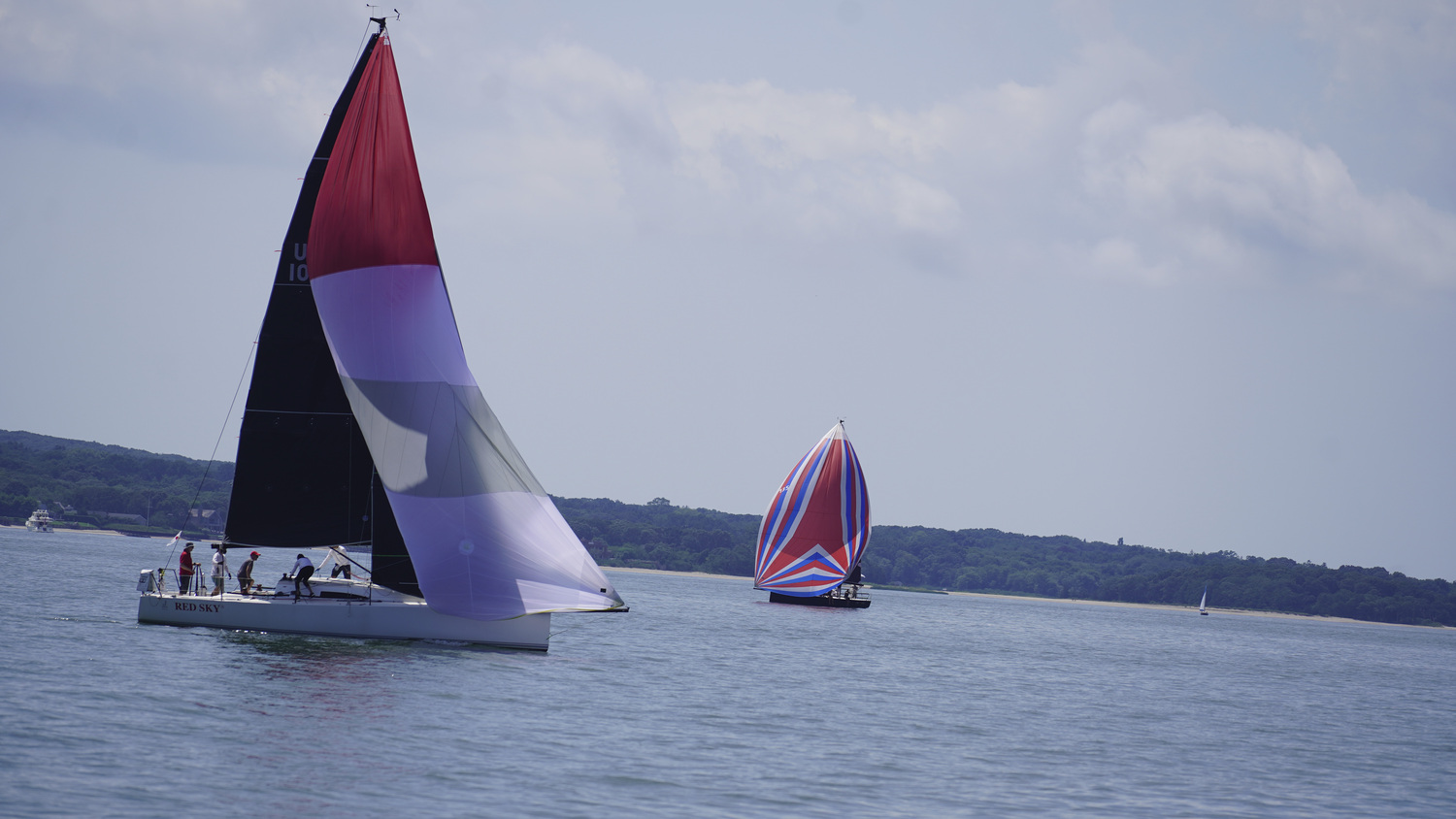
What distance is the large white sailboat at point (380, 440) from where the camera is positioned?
95.9 feet

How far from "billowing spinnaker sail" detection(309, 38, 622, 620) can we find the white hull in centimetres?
63

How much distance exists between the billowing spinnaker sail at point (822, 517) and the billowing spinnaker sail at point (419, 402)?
41.5m

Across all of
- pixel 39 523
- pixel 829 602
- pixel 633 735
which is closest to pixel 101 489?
pixel 39 523

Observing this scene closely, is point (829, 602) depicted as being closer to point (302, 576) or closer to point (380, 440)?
point (380, 440)

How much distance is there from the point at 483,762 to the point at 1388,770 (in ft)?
59.6

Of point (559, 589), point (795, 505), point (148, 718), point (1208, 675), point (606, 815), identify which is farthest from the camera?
point (795, 505)

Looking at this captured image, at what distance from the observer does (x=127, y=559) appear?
8350 cm

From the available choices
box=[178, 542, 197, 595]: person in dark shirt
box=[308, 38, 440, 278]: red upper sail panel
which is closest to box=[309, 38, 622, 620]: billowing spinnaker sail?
box=[308, 38, 440, 278]: red upper sail panel

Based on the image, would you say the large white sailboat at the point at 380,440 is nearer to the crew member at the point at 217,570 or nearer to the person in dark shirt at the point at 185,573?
the person in dark shirt at the point at 185,573

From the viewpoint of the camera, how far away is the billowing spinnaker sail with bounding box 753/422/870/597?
7119cm

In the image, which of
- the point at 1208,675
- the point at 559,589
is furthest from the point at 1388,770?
the point at 1208,675

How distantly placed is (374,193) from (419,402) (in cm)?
473

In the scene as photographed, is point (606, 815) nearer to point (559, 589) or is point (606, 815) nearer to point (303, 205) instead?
point (559, 589)

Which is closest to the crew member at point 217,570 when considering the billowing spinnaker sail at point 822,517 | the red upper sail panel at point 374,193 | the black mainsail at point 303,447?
the black mainsail at point 303,447
